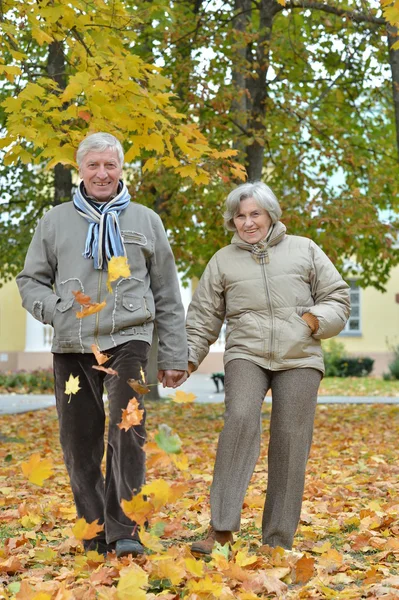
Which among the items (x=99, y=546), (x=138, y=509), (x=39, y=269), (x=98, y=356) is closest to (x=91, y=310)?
(x=98, y=356)

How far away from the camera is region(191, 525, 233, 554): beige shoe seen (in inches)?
177

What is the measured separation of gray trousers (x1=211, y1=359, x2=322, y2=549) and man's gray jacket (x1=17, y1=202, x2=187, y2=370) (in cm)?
34

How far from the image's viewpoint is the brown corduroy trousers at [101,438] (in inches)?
171

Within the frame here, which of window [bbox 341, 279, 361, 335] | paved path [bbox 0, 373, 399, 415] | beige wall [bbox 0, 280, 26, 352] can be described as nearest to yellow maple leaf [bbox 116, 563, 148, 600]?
paved path [bbox 0, 373, 399, 415]

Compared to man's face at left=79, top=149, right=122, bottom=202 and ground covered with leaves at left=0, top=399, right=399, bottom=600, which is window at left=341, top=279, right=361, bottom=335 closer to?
ground covered with leaves at left=0, top=399, right=399, bottom=600

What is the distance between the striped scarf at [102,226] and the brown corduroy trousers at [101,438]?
0.41m

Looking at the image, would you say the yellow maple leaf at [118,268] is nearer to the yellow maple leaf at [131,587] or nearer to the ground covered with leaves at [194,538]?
the ground covered with leaves at [194,538]

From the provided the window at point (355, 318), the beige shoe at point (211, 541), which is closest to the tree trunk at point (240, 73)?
the beige shoe at point (211, 541)

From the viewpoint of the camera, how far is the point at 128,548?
4324 millimetres

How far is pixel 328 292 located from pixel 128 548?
1.54 meters

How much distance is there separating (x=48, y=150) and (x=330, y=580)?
4.08 m

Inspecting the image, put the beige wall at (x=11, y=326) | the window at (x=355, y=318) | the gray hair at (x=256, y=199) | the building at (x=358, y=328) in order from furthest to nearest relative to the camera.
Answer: the window at (x=355, y=318), the beige wall at (x=11, y=326), the building at (x=358, y=328), the gray hair at (x=256, y=199)

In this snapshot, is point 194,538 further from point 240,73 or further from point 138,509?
point 240,73

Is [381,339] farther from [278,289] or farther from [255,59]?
[278,289]
